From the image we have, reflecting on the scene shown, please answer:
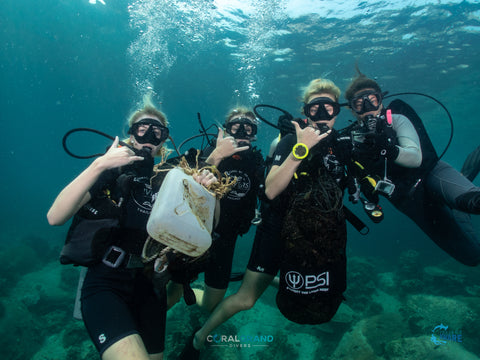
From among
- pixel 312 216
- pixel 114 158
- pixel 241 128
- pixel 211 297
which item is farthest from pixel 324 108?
pixel 211 297

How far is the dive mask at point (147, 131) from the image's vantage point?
136 inches

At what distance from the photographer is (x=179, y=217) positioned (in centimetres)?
213

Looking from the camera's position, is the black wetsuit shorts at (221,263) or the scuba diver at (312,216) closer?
the scuba diver at (312,216)

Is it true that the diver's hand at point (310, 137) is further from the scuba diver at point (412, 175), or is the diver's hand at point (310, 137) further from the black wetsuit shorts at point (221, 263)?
the black wetsuit shorts at point (221, 263)

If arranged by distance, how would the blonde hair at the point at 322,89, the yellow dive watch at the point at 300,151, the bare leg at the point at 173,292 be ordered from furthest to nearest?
1. the bare leg at the point at 173,292
2. the blonde hair at the point at 322,89
3. the yellow dive watch at the point at 300,151

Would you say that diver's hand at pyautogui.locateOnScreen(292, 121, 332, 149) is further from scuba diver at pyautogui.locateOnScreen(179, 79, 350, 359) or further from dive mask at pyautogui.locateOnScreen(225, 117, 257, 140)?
dive mask at pyautogui.locateOnScreen(225, 117, 257, 140)

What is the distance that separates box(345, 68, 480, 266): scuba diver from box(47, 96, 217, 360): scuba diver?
2447 mm

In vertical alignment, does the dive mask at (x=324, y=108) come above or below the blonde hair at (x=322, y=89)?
below

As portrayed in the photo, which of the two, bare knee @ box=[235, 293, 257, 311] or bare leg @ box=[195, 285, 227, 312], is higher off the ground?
bare knee @ box=[235, 293, 257, 311]

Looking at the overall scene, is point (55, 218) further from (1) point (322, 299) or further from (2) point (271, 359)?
(2) point (271, 359)

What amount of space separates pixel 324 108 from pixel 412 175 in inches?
87.7

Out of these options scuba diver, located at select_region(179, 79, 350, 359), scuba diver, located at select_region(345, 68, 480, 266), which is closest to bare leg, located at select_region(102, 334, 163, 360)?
scuba diver, located at select_region(179, 79, 350, 359)

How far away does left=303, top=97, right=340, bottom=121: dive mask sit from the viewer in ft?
11.1

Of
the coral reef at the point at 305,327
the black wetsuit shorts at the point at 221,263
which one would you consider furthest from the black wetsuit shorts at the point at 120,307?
the coral reef at the point at 305,327
